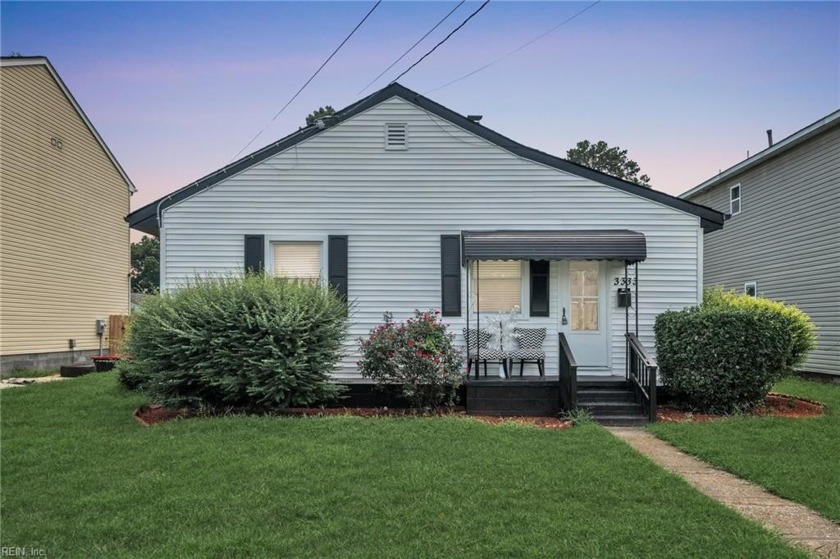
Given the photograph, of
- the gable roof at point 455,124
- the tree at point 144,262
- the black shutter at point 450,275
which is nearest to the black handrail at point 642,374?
the gable roof at point 455,124

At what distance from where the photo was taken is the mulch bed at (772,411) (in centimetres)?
855

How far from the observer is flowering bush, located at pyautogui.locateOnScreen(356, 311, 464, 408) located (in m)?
8.37

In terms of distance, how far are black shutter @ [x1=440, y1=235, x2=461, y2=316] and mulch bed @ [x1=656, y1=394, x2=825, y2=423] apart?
3.52m

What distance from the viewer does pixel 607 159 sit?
39.7 meters

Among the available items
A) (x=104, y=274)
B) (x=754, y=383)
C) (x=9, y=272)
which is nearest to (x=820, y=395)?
(x=754, y=383)

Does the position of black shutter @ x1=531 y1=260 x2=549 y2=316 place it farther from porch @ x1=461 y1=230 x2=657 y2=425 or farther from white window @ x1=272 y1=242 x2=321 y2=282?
white window @ x1=272 y1=242 x2=321 y2=282

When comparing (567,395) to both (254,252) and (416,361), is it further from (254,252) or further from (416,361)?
(254,252)

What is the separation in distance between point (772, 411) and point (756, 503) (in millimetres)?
4893

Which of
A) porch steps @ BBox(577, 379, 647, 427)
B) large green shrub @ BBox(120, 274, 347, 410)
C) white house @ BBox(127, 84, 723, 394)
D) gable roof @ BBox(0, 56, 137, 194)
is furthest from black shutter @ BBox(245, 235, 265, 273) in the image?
gable roof @ BBox(0, 56, 137, 194)

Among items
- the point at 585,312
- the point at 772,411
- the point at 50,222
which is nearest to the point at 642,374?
the point at 585,312

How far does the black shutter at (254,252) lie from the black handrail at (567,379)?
5.05 m

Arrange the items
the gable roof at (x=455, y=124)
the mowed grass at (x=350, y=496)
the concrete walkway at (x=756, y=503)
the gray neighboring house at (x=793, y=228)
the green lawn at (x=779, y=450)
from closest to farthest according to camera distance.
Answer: the mowed grass at (x=350, y=496)
the concrete walkway at (x=756, y=503)
the green lawn at (x=779, y=450)
the gable roof at (x=455, y=124)
the gray neighboring house at (x=793, y=228)

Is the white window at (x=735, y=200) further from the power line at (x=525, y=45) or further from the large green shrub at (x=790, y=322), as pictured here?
the power line at (x=525, y=45)

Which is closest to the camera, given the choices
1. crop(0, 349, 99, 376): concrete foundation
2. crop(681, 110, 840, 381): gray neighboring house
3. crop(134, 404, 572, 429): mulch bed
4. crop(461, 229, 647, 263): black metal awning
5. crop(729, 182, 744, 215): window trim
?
crop(134, 404, 572, 429): mulch bed
